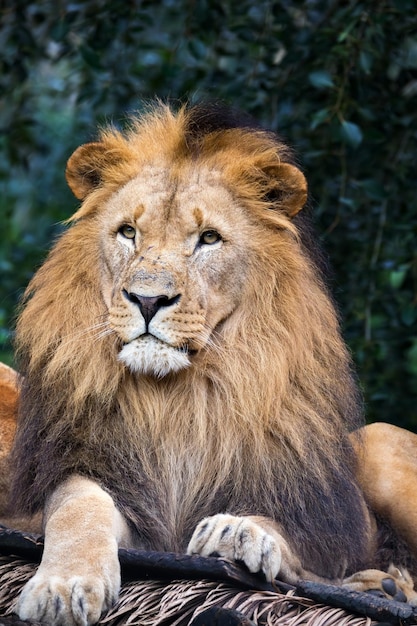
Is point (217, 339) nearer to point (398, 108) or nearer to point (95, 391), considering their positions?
point (95, 391)

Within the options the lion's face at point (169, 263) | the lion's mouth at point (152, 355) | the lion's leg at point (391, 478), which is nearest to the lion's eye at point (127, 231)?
the lion's face at point (169, 263)

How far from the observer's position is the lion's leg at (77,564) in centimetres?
294

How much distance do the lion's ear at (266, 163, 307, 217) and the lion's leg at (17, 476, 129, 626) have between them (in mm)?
1158

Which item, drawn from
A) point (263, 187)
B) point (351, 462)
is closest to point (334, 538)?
point (351, 462)

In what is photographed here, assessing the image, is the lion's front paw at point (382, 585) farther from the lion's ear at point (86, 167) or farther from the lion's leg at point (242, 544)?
the lion's ear at point (86, 167)

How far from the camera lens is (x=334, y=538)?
12.1 feet

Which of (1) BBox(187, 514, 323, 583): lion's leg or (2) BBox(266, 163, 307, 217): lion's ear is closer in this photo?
(1) BBox(187, 514, 323, 583): lion's leg

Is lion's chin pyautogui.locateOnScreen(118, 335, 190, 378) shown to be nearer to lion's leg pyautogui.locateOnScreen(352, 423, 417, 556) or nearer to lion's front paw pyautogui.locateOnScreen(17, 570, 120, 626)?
lion's front paw pyautogui.locateOnScreen(17, 570, 120, 626)

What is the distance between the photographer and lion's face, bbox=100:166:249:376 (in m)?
3.46

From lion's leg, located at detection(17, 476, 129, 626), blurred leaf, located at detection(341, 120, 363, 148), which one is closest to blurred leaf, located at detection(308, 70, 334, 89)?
blurred leaf, located at detection(341, 120, 363, 148)

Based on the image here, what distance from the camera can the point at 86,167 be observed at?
13.1ft

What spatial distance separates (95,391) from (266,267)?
27.2 inches

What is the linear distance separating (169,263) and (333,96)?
7.36 feet

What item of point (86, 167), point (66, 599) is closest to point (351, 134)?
point (86, 167)
